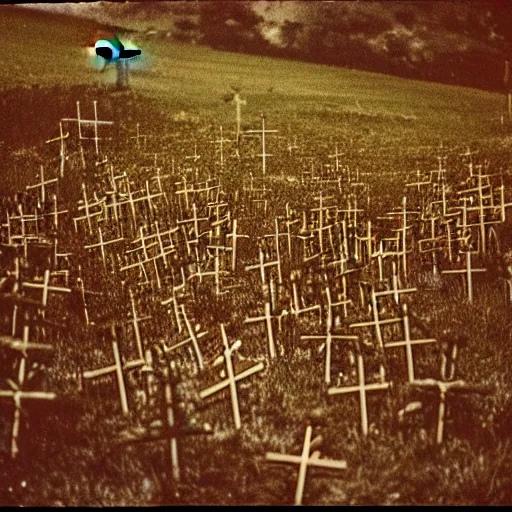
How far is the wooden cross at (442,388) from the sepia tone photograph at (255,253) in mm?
11

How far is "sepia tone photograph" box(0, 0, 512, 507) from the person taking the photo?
106 inches

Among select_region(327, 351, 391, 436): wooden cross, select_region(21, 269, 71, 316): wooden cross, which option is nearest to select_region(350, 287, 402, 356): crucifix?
select_region(327, 351, 391, 436): wooden cross

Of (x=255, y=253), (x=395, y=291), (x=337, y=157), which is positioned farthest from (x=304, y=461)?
(x=337, y=157)

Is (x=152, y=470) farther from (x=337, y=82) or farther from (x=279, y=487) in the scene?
(x=337, y=82)

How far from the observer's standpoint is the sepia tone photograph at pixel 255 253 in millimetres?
2682

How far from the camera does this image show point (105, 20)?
2.98 metres

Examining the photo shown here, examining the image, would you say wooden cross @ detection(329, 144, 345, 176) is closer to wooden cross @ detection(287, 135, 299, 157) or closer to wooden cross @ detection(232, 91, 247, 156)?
wooden cross @ detection(287, 135, 299, 157)

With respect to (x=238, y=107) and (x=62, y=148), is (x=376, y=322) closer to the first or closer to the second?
(x=238, y=107)

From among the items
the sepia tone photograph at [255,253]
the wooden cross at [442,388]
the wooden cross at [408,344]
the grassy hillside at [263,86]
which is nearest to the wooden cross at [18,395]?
the sepia tone photograph at [255,253]

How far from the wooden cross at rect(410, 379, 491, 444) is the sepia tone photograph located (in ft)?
0.04

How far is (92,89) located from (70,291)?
1100 millimetres

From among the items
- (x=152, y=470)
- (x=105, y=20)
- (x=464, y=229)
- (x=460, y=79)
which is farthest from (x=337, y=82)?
(x=152, y=470)

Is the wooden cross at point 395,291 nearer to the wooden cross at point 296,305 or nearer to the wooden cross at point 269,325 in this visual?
the wooden cross at point 296,305

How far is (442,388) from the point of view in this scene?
2.69 metres
